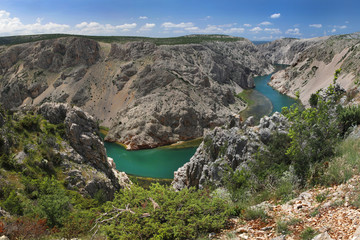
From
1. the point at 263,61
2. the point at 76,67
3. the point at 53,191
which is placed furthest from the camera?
the point at 263,61

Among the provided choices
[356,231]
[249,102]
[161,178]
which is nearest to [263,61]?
[249,102]

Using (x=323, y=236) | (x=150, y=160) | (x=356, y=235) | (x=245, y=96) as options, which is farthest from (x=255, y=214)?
(x=245, y=96)

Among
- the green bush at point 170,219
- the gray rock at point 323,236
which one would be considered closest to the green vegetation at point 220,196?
the green bush at point 170,219

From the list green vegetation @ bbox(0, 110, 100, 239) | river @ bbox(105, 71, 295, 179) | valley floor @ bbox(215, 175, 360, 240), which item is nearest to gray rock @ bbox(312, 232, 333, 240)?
valley floor @ bbox(215, 175, 360, 240)

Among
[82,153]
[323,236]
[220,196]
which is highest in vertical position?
[323,236]

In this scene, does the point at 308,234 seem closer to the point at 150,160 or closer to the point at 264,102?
the point at 150,160

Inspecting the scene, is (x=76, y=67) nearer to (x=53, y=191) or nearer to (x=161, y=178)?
(x=161, y=178)
